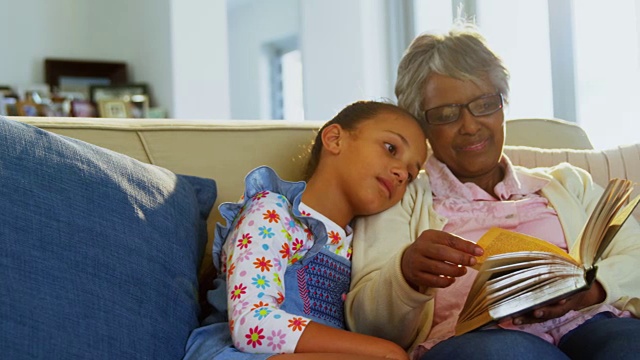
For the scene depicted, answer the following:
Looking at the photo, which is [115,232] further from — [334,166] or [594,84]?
[594,84]

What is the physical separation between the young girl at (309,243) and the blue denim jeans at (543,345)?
0.36 feet

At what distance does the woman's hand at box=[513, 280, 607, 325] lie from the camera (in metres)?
1.25

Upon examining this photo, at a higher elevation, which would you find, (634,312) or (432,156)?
(432,156)

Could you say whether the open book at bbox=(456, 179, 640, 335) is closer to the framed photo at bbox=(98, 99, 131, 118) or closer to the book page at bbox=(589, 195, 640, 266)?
the book page at bbox=(589, 195, 640, 266)

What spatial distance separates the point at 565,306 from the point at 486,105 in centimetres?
55

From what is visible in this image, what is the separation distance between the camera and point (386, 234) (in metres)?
1.57

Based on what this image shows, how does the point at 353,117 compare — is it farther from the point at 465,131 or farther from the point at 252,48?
the point at 252,48

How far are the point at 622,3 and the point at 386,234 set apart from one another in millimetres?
2430

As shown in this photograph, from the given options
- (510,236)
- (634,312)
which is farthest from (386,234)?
(634,312)

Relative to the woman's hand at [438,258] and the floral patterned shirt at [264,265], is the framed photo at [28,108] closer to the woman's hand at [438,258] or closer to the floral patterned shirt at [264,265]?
the floral patterned shirt at [264,265]

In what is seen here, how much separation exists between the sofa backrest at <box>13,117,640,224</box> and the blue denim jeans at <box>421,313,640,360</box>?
59cm

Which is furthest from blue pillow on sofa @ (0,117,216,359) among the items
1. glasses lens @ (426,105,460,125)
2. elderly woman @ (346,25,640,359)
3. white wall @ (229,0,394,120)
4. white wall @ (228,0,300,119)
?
white wall @ (228,0,300,119)

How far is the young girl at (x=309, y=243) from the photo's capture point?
47.8 inches

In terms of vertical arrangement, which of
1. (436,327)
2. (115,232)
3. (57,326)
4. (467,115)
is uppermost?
(467,115)
